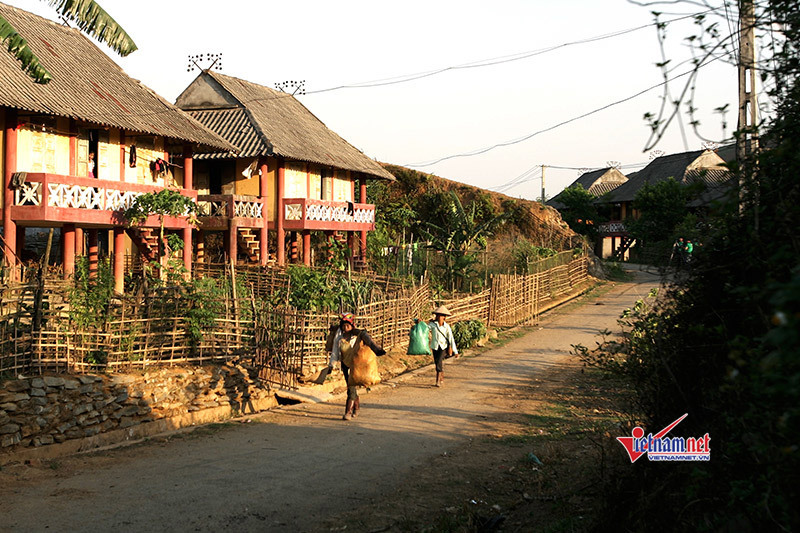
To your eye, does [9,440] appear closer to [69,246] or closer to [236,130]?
[69,246]

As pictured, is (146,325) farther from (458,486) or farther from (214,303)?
(458,486)

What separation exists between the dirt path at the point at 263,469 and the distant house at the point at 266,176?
10399 millimetres

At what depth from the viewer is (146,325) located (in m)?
11.6

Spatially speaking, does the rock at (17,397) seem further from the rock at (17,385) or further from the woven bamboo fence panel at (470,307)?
the woven bamboo fence panel at (470,307)

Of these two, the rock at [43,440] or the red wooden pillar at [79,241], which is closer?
the rock at [43,440]

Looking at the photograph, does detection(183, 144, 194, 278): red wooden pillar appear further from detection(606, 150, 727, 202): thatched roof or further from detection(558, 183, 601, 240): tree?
detection(606, 150, 727, 202): thatched roof

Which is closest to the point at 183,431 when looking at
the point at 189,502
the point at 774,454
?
the point at 189,502

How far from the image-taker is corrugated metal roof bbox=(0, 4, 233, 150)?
14797 millimetres

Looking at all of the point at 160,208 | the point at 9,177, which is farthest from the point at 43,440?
the point at 160,208

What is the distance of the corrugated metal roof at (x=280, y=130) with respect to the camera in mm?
23203

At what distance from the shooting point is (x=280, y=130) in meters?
24.9

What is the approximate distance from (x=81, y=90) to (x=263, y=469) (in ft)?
40.2

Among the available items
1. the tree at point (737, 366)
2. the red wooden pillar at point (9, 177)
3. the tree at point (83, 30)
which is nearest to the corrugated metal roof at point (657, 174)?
the red wooden pillar at point (9, 177)

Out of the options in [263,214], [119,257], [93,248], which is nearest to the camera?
[119,257]
